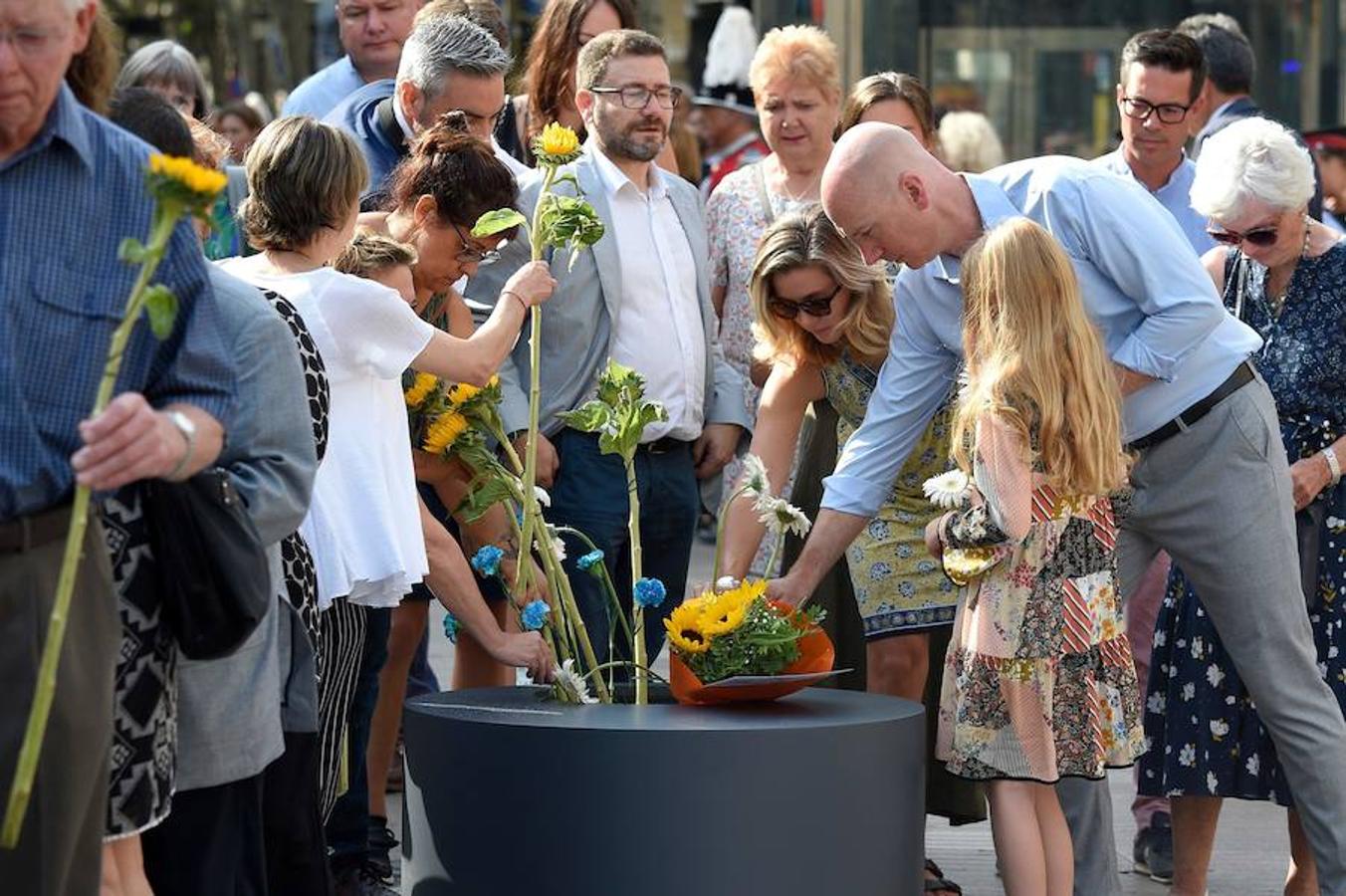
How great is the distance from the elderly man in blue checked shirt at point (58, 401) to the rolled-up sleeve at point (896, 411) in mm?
1998

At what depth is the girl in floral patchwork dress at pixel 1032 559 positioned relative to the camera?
13.7ft

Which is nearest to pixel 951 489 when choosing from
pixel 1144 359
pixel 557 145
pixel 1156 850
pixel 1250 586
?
pixel 1144 359

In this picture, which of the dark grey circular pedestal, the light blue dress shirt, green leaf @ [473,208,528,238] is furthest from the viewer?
the light blue dress shirt

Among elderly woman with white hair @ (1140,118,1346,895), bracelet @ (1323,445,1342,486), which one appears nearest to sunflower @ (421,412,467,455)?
elderly woman with white hair @ (1140,118,1346,895)

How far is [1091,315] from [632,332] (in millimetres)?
1179

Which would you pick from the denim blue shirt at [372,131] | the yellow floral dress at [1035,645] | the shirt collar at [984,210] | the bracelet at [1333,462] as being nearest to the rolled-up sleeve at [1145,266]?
the shirt collar at [984,210]

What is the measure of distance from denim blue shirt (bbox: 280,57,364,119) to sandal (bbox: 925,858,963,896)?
108 inches

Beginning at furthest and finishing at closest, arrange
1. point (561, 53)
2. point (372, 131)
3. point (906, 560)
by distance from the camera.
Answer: point (561, 53), point (372, 131), point (906, 560)

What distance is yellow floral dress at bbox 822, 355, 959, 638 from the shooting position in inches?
195

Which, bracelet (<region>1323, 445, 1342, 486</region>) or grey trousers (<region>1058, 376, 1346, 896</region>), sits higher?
bracelet (<region>1323, 445, 1342, 486</region>)

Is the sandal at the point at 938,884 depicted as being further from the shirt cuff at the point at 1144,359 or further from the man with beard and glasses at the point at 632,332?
the shirt cuff at the point at 1144,359

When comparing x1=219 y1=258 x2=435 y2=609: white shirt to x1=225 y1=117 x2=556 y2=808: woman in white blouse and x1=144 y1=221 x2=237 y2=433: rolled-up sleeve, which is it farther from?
x1=144 y1=221 x2=237 y2=433: rolled-up sleeve

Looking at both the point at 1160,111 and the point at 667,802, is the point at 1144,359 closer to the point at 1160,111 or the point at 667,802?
the point at 667,802

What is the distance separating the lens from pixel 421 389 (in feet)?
14.6
